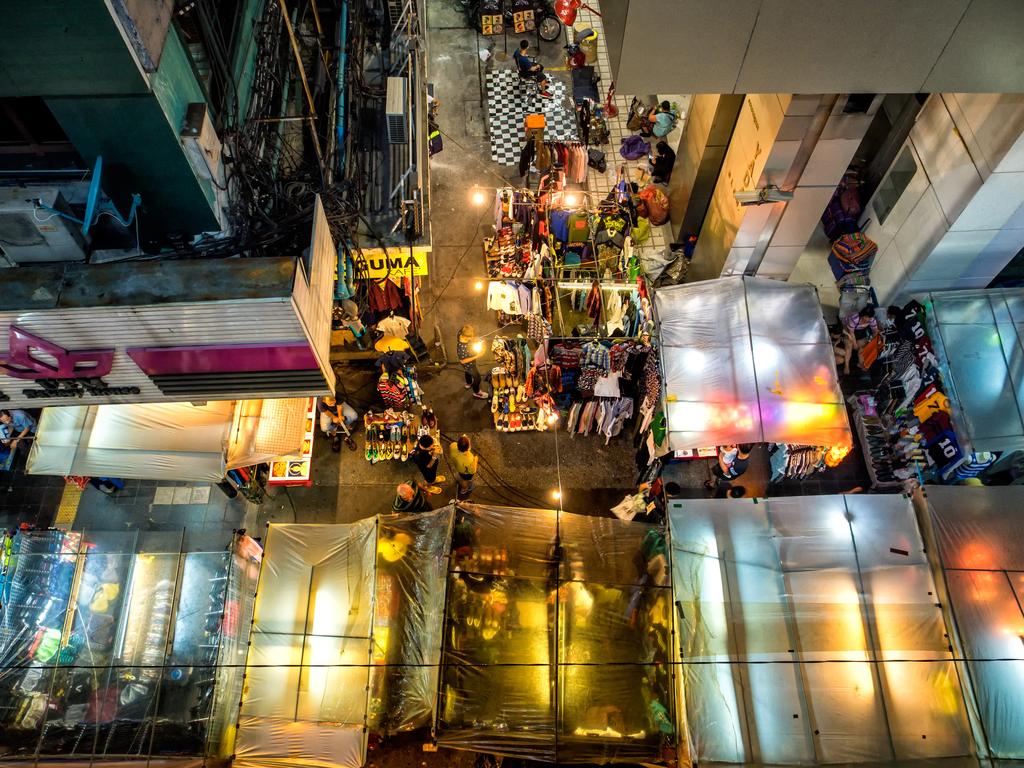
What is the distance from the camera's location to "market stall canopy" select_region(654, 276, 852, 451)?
1030 cm

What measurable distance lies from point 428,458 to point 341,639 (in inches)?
134

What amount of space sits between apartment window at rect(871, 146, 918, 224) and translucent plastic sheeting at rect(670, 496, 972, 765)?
6382 millimetres

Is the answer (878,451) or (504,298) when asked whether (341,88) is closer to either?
(504,298)

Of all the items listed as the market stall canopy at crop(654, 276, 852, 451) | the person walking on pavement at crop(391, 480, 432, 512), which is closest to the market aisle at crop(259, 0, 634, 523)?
the person walking on pavement at crop(391, 480, 432, 512)

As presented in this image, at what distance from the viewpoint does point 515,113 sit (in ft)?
54.9

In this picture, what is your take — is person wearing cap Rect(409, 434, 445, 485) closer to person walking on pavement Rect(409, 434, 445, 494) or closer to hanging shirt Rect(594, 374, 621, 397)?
person walking on pavement Rect(409, 434, 445, 494)

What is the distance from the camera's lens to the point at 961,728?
26.7ft

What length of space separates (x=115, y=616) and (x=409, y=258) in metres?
6.70

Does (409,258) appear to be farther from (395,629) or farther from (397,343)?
(395,629)

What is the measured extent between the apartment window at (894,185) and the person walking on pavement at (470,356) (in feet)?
27.9

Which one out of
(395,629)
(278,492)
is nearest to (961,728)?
(395,629)

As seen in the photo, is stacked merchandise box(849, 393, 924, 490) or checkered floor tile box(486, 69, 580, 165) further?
checkered floor tile box(486, 69, 580, 165)

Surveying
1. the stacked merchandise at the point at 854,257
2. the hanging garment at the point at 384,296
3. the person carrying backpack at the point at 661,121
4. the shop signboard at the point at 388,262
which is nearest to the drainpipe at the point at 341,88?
the shop signboard at the point at 388,262

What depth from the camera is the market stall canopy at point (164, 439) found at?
32.8 ft
